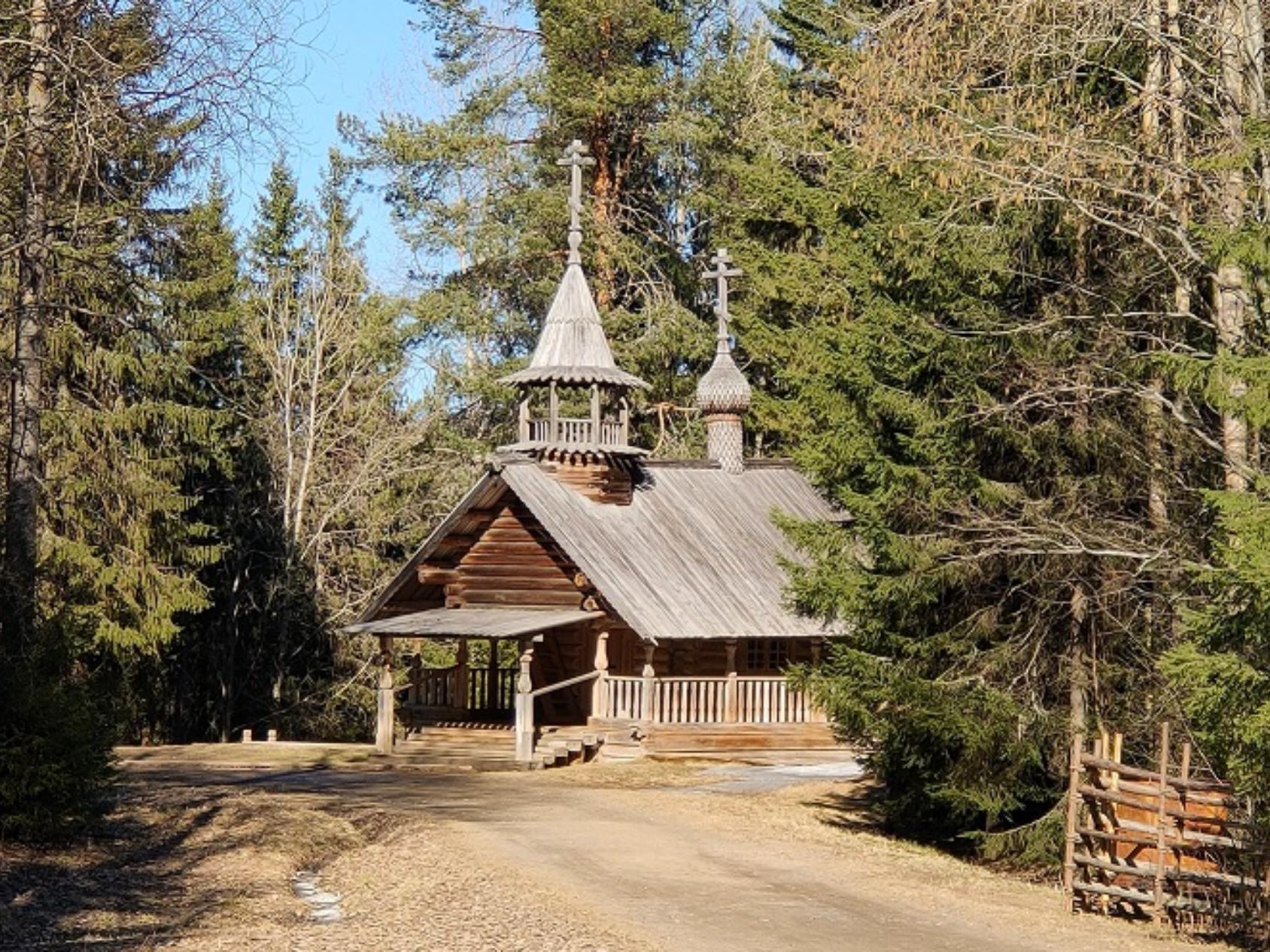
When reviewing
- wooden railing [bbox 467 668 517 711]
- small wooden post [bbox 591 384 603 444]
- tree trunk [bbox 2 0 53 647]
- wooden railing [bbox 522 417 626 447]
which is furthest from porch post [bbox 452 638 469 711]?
tree trunk [bbox 2 0 53 647]

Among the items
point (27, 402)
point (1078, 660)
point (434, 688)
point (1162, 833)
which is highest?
point (27, 402)

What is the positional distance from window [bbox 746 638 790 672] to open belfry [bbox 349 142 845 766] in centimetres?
3

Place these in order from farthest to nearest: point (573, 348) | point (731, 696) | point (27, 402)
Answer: point (573, 348) → point (731, 696) → point (27, 402)

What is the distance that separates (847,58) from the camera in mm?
17969

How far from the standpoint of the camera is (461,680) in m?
33.9

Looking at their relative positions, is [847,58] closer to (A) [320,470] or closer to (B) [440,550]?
(B) [440,550]

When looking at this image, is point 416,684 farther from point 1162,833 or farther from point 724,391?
point 1162,833

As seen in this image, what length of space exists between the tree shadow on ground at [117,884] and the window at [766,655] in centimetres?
1443

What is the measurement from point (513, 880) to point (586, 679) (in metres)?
14.7

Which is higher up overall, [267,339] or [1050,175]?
[267,339]

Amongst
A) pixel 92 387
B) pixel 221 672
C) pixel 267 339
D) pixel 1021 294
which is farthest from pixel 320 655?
pixel 1021 294

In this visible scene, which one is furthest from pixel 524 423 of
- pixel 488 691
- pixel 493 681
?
pixel 488 691

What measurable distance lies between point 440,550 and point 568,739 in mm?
5009

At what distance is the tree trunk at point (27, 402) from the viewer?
1600 cm
